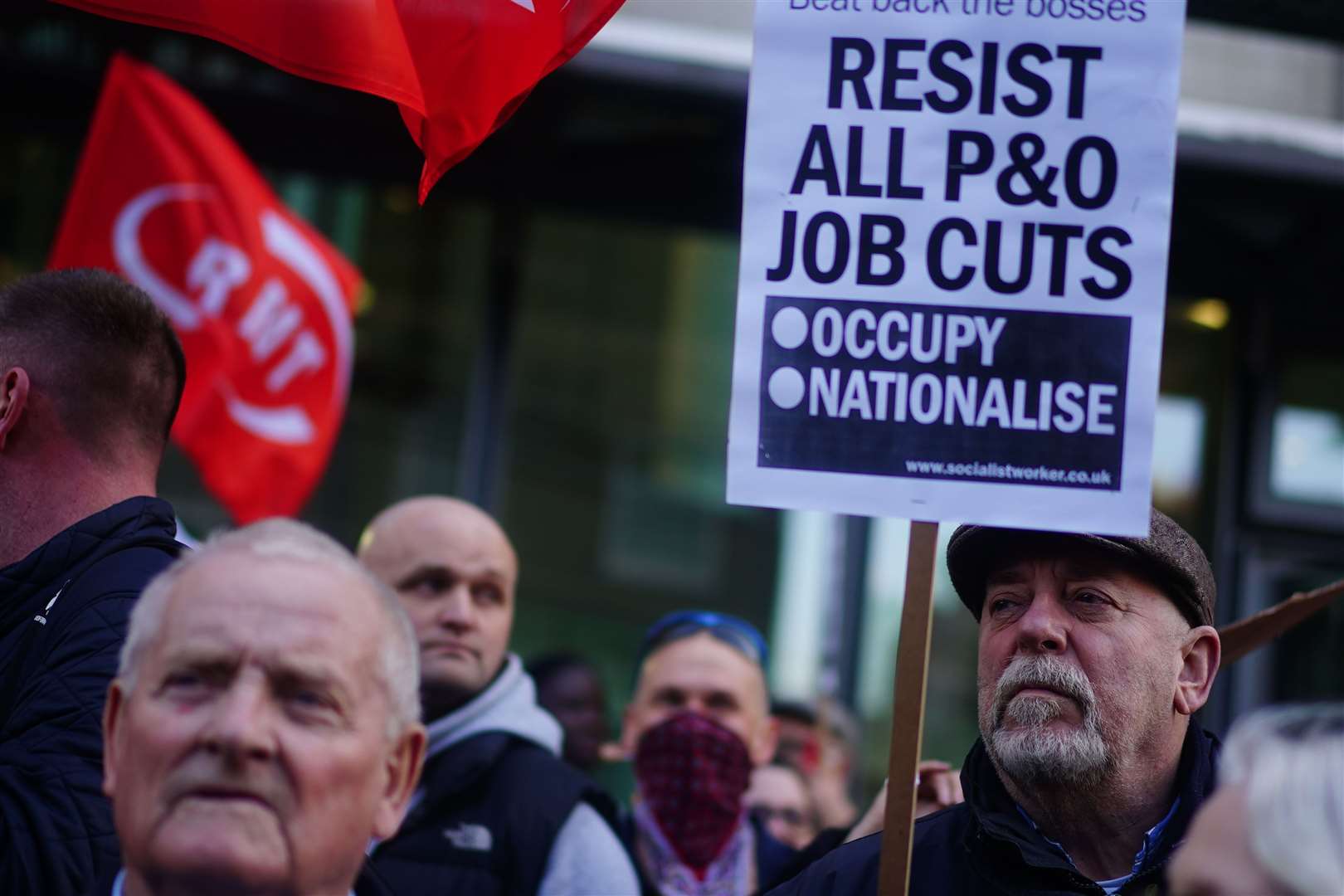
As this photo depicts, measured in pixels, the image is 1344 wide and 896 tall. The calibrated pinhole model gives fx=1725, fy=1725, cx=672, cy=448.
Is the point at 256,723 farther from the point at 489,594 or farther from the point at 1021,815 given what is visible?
the point at 489,594

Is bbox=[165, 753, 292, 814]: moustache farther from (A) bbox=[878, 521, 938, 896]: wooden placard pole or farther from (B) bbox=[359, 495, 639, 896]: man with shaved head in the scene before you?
(B) bbox=[359, 495, 639, 896]: man with shaved head

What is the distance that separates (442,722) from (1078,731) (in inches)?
66.0

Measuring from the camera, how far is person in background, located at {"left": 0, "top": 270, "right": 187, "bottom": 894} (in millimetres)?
2494

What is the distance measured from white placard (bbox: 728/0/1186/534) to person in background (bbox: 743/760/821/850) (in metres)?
2.67

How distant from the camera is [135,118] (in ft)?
20.1

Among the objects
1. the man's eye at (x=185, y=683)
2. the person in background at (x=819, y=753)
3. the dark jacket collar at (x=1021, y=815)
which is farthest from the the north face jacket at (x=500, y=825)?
the person in background at (x=819, y=753)

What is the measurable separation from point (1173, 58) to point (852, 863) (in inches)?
56.9

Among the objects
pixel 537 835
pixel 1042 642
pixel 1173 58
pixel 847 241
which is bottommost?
pixel 537 835

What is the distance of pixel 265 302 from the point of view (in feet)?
21.2

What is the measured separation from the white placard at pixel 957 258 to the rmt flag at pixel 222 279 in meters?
3.72

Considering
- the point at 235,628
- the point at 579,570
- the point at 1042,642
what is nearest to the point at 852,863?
the point at 1042,642

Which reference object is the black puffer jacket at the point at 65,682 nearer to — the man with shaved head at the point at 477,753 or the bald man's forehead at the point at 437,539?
the man with shaved head at the point at 477,753

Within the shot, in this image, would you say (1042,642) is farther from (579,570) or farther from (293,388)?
(579,570)

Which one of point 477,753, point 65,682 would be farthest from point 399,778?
point 477,753
